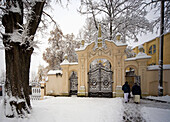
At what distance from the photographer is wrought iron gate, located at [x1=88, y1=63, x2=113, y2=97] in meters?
10.6

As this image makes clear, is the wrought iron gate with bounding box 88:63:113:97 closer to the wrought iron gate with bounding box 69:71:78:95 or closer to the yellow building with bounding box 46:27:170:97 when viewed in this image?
the yellow building with bounding box 46:27:170:97

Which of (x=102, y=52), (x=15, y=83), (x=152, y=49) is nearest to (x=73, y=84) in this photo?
(x=102, y=52)

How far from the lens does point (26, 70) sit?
15.6 feet

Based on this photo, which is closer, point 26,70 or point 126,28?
point 26,70

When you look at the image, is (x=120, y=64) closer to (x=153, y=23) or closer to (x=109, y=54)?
(x=109, y=54)

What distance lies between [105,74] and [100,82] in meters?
0.93

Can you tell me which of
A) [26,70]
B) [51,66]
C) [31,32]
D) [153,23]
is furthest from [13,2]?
[51,66]

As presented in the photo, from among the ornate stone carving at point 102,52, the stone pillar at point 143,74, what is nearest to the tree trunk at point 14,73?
the ornate stone carving at point 102,52

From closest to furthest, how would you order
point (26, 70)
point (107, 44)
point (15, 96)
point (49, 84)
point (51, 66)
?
point (15, 96) < point (26, 70) < point (107, 44) < point (49, 84) < point (51, 66)

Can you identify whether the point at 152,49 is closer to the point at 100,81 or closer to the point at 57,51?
the point at 100,81

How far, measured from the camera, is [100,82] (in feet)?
35.2

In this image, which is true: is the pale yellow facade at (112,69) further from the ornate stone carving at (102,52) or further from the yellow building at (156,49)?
the yellow building at (156,49)

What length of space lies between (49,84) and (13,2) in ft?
32.2

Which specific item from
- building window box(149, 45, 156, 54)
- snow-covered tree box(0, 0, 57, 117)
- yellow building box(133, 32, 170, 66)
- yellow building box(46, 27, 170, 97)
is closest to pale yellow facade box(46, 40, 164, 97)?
yellow building box(46, 27, 170, 97)
